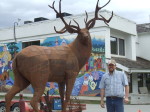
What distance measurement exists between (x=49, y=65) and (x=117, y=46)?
18625 millimetres

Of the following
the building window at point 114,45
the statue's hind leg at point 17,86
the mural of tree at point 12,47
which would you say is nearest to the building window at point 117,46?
the building window at point 114,45

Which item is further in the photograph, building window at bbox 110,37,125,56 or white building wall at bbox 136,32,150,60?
white building wall at bbox 136,32,150,60

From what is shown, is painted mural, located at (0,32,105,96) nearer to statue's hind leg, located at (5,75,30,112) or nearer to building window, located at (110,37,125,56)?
building window, located at (110,37,125,56)

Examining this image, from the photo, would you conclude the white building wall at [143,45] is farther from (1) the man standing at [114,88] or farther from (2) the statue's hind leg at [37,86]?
(2) the statue's hind leg at [37,86]

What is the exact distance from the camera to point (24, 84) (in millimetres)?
5828

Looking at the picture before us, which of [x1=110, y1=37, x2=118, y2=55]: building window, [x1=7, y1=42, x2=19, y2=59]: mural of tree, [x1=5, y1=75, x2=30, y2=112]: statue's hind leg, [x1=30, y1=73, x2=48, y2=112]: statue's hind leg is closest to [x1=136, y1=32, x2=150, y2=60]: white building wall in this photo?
[x1=110, y1=37, x2=118, y2=55]: building window

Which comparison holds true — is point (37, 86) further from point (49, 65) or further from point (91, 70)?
point (91, 70)

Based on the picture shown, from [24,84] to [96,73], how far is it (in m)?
15.6

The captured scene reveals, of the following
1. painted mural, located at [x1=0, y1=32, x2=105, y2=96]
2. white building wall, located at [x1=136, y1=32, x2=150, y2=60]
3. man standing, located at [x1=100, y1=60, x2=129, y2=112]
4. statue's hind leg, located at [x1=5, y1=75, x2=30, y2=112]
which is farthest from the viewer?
white building wall, located at [x1=136, y1=32, x2=150, y2=60]

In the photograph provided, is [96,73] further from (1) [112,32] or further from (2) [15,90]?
(2) [15,90]

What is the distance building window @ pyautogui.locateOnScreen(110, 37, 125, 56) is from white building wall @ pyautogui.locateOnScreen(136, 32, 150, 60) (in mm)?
3405

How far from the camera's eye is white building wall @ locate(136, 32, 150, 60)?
27094 millimetres

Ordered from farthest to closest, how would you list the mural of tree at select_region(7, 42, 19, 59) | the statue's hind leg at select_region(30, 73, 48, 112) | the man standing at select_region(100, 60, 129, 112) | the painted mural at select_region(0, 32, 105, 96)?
the mural of tree at select_region(7, 42, 19, 59)
the painted mural at select_region(0, 32, 105, 96)
the man standing at select_region(100, 60, 129, 112)
the statue's hind leg at select_region(30, 73, 48, 112)

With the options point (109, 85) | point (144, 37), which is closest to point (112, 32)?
point (144, 37)
